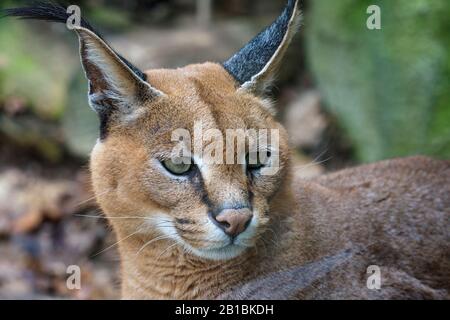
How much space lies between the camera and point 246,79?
4379 mm

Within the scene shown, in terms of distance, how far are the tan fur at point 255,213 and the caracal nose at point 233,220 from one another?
93mm

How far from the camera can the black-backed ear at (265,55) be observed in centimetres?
427

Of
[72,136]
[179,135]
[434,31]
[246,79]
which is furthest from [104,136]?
[72,136]

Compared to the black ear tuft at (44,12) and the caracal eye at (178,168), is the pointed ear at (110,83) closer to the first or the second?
the black ear tuft at (44,12)

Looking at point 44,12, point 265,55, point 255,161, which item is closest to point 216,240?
point 255,161

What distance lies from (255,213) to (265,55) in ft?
3.36

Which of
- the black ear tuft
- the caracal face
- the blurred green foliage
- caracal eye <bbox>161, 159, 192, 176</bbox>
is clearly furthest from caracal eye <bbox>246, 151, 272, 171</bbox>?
the blurred green foliage

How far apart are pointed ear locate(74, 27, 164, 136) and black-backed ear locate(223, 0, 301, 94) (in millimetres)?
566

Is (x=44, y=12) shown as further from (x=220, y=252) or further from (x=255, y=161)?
(x=220, y=252)

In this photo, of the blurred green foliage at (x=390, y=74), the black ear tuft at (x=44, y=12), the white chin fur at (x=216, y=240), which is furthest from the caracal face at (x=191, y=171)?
the blurred green foliage at (x=390, y=74)

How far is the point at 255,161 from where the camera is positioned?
3982 millimetres

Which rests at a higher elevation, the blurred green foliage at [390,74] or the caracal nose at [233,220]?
the blurred green foliage at [390,74]
